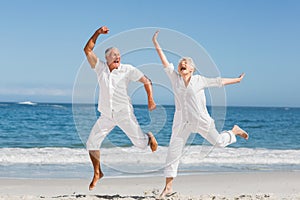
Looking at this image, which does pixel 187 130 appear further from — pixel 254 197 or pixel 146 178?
pixel 146 178

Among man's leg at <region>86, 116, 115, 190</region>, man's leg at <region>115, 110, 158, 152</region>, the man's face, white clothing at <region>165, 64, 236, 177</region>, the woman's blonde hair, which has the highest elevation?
the woman's blonde hair

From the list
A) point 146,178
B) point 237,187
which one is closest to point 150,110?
point 237,187

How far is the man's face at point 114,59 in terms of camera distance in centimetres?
666

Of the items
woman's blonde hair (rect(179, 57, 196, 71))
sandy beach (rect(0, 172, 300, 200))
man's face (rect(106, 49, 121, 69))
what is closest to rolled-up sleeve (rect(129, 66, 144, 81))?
man's face (rect(106, 49, 121, 69))

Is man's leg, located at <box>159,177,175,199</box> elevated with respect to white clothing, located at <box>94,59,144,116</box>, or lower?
lower

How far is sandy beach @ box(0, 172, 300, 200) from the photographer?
8.85m

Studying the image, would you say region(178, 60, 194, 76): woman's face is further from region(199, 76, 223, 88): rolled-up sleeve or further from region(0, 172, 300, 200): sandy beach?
region(0, 172, 300, 200): sandy beach

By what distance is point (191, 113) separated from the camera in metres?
6.90

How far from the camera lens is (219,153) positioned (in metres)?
17.1

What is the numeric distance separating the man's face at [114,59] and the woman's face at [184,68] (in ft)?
2.80

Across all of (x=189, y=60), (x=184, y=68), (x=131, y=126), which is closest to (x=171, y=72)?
(x=184, y=68)

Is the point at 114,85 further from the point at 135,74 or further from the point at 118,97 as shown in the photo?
the point at 135,74

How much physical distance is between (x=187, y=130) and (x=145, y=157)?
3.71 ft

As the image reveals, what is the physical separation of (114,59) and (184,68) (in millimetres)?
974
